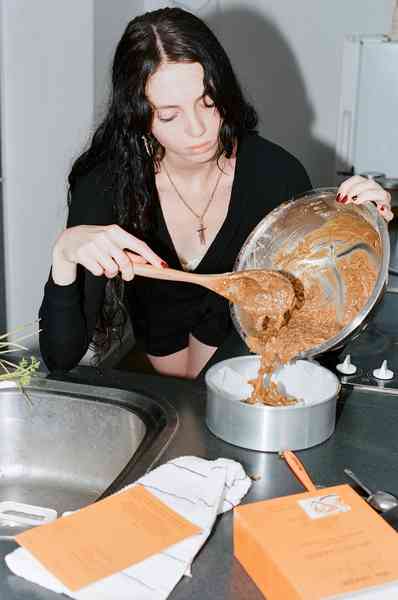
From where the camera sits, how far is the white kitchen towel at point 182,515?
35.4 inches

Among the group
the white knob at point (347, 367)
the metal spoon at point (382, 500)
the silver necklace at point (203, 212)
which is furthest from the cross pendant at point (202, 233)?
the metal spoon at point (382, 500)

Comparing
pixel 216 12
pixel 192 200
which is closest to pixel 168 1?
pixel 216 12

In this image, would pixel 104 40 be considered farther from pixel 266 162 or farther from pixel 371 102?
pixel 266 162

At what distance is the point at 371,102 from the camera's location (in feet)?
9.34

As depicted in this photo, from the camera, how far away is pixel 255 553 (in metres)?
0.91

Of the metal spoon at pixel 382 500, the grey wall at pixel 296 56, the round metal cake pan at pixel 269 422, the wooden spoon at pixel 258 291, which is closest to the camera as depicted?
the metal spoon at pixel 382 500

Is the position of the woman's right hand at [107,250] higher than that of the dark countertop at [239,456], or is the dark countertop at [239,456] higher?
the woman's right hand at [107,250]

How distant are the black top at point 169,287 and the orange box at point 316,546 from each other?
67cm

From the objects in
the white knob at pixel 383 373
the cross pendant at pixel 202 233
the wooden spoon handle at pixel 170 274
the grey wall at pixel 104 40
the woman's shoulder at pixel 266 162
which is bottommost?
the white knob at pixel 383 373

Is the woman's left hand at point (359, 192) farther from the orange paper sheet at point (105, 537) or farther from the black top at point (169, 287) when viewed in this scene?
the orange paper sheet at point (105, 537)

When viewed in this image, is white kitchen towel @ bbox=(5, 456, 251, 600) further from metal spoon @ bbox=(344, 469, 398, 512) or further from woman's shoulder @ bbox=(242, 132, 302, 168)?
woman's shoulder @ bbox=(242, 132, 302, 168)

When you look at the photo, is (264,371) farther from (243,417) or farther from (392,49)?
(392,49)

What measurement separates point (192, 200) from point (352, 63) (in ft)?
3.88

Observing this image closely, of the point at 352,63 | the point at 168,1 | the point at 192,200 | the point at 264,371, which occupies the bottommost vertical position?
the point at 264,371
